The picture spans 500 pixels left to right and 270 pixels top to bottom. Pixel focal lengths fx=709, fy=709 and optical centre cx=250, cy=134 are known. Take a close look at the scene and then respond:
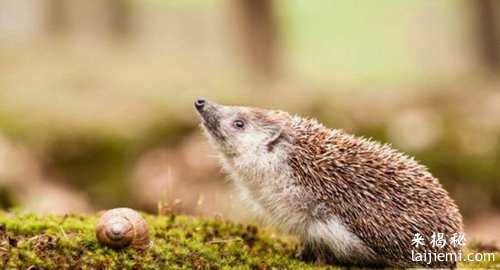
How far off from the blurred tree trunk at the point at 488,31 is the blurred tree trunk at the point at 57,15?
12.8 m

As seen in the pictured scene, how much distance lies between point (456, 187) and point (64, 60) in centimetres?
1039

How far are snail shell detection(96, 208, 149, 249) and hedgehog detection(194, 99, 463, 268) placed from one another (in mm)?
1300

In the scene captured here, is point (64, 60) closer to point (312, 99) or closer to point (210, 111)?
point (312, 99)

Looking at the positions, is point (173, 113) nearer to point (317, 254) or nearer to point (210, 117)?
point (210, 117)

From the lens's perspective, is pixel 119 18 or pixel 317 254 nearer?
pixel 317 254

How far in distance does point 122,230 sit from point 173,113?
8.73 metres

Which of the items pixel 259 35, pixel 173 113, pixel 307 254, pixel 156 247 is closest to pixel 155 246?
pixel 156 247

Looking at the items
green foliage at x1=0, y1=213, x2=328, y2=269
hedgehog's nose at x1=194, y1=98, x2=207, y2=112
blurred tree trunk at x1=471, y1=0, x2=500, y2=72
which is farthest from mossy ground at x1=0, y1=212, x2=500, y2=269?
blurred tree trunk at x1=471, y1=0, x2=500, y2=72

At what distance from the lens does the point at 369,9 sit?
43.5 metres

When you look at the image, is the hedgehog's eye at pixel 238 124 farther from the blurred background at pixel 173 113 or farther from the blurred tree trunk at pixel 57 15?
the blurred tree trunk at pixel 57 15

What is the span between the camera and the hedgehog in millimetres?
5840

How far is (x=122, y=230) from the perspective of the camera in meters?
5.39

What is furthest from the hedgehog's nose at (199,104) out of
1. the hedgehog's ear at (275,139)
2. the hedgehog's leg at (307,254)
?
the hedgehog's leg at (307,254)

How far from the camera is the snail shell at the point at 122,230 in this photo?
5.39 m
